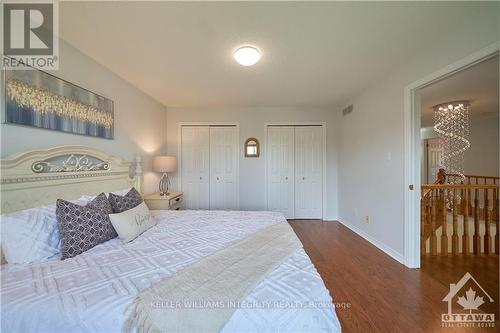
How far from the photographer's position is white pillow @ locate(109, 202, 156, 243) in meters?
1.61

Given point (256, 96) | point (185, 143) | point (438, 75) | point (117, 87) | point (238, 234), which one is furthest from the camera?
point (185, 143)

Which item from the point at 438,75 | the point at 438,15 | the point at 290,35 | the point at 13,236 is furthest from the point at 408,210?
the point at 13,236

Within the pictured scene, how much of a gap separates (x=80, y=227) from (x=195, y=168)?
2736 mm

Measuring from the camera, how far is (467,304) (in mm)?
1709

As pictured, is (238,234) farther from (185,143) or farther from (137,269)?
(185,143)

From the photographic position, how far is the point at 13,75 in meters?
1.45

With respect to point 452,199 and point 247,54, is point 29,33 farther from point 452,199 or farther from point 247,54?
point 452,199

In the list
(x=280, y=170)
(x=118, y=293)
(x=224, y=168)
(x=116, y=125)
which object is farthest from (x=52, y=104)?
(x=280, y=170)

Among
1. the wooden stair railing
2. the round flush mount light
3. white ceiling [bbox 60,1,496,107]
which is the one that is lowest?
the wooden stair railing

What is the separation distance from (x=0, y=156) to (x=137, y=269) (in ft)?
4.32

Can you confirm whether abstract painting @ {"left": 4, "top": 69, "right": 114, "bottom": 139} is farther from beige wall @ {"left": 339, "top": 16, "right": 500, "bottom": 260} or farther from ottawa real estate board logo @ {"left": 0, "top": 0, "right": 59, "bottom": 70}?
beige wall @ {"left": 339, "top": 16, "right": 500, "bottom": 260}

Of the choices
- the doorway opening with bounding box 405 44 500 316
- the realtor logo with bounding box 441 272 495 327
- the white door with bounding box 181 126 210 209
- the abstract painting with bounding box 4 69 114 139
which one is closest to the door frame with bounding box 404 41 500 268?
the doorway opening with bounding box 405 44 500 316

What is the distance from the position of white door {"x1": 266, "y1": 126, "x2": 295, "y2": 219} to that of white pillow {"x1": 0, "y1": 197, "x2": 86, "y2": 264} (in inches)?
129

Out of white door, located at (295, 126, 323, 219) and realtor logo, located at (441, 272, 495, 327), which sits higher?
white door, located at (295, 126, 323, 219)
